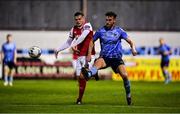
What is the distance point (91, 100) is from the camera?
21.1 meters

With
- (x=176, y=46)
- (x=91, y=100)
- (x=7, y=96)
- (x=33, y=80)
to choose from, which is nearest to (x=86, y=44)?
(x=91, y=100)

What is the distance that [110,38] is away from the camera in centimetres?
1909

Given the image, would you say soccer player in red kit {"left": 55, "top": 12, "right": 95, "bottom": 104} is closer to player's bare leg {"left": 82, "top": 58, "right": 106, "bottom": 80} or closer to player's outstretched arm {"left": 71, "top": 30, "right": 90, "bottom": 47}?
player's outstretched arm {"left": 71, "top": 30, "right": 90, "bottom": 47}

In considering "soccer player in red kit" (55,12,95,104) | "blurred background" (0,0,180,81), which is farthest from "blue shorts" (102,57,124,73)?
"blurred background" (0,0,180,81)

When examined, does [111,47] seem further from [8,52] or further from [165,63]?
[165,63]

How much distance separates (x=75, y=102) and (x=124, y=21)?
24.8m

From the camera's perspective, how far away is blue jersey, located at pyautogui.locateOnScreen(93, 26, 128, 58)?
19.1 metres

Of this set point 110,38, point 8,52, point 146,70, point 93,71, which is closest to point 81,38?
point 110,38

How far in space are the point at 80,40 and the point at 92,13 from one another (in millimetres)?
24976

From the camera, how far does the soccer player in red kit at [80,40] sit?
767 inches

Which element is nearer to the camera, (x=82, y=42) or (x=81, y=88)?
(x=81, y=88)

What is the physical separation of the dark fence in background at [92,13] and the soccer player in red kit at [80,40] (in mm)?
23918

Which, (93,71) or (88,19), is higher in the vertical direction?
(93,71)

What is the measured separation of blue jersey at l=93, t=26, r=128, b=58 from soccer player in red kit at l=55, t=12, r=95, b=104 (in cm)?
54
